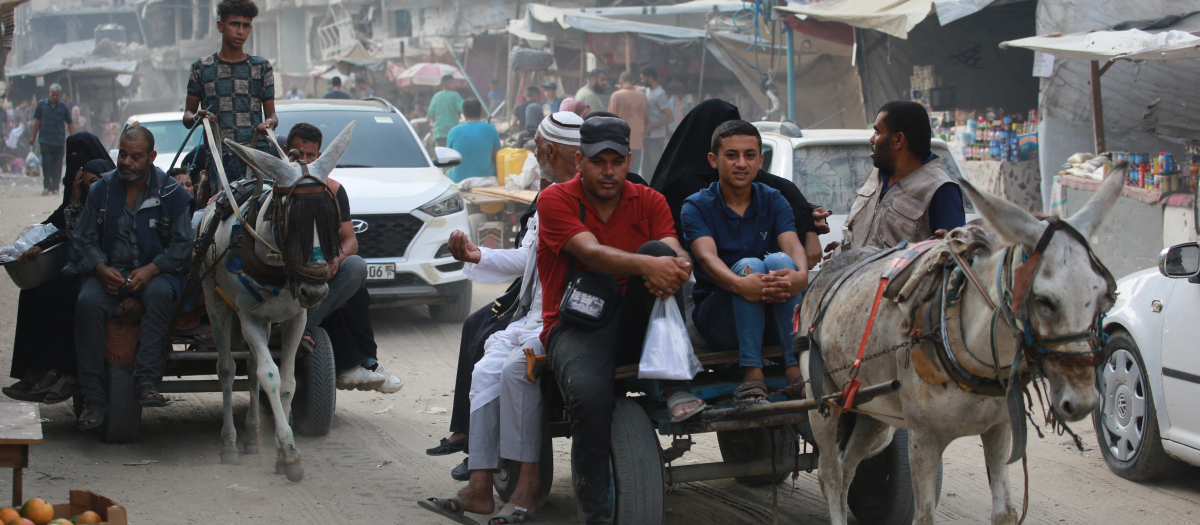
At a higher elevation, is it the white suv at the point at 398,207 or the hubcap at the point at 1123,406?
the white suv at the point at 398,207

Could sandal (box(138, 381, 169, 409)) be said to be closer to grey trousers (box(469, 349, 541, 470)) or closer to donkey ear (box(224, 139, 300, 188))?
donkey ear (box(224, 139, 300, 188))

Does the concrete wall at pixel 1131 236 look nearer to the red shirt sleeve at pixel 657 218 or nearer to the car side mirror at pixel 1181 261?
the car side mirror at pixel 1181 261

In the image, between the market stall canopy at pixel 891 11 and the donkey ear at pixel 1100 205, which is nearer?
the donkey ear at pixel 1100 205

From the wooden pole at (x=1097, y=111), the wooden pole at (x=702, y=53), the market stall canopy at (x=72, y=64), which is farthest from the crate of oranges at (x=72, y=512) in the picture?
the market stall canopy at (x=72, y=64)

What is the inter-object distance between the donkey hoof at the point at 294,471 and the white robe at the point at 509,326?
52.6 inches

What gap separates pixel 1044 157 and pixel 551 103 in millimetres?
10946

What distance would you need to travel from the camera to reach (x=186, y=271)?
237 inches

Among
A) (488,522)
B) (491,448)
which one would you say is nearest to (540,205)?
(491,448)

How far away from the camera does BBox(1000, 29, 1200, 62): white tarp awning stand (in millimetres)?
8141

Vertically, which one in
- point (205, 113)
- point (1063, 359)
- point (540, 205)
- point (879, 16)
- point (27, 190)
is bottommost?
point (27, 190)

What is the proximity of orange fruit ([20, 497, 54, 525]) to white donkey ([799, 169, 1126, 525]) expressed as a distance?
9.42 feet

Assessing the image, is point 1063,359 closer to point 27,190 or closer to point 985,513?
point 985,513

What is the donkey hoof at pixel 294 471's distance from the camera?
17.5 feet

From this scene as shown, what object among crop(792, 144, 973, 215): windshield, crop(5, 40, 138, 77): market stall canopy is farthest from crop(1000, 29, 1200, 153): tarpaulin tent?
crop(5, 40, 138, 77): market stall canopy
